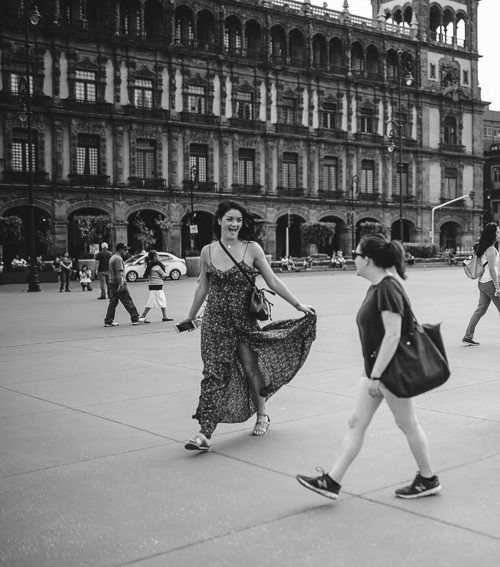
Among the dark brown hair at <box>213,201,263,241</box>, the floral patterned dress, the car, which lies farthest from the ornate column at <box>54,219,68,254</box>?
the floral patterned dress

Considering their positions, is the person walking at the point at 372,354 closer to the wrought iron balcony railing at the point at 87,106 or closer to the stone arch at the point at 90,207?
the stone arch at the point at 90,207

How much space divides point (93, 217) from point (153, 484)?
4313 centimetres

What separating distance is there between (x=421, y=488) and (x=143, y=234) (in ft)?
149

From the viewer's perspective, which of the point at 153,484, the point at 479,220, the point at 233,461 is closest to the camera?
the point at 153,484

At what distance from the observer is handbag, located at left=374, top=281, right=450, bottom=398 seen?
4445 mm

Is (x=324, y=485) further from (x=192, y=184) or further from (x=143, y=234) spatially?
(x=143, y=234)

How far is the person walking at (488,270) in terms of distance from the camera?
11320mm

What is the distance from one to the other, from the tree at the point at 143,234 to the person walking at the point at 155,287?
30.9 m

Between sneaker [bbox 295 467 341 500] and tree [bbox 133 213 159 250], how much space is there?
4439 cm

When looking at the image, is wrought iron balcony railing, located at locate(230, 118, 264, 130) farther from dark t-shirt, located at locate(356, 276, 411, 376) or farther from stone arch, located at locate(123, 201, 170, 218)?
dark t-shirt, located at locate(356, 276, 411, 376)

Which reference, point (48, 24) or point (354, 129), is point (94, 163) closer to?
point (48, 24)

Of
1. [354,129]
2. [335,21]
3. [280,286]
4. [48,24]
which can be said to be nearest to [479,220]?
[354,129]

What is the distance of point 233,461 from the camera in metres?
5.70

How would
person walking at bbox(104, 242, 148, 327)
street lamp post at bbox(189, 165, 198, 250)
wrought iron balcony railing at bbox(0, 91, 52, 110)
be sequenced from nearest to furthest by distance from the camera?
person walking at bbox(104, 242, 148, 327) < wrought iron balcony railing at bbox(0, 91, 52, 110) < street lamp post at bbox(189, 165, 198, 250)
